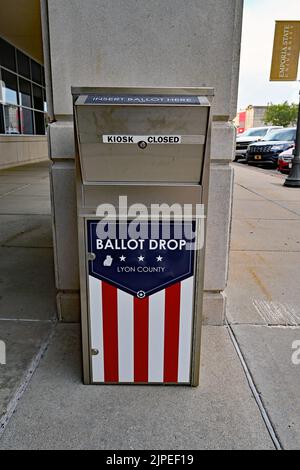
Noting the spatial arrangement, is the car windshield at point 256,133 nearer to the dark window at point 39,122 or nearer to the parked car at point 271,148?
the parked car at point 271,148

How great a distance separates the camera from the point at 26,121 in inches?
606

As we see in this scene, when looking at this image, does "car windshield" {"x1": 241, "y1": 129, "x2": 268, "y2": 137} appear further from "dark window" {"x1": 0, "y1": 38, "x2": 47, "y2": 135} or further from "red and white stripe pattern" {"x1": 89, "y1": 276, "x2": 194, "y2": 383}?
"red and white stripe pattern" {"x1": 89, "y1": 276, "x2": 194, "y2": 383}

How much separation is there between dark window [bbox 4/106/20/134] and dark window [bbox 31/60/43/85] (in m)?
3.17

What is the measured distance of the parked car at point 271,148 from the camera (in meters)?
17.0

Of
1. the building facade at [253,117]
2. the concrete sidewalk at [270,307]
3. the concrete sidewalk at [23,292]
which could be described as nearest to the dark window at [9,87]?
the concrete sidewalk at [23,292]

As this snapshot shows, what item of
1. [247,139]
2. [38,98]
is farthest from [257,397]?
[247,139]

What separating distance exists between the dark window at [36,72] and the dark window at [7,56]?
2.34 m

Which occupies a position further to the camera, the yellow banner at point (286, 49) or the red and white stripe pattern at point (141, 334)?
the yellow banner at point (286, 49)

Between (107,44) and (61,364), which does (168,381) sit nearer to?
(61,364)

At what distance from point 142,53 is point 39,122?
15929 mm

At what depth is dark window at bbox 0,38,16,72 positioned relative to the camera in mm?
12914

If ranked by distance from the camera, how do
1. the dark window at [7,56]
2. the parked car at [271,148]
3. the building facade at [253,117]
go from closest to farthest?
the dark window at [7,56]
the parked car at [271,148]
the building facade at [253,117]

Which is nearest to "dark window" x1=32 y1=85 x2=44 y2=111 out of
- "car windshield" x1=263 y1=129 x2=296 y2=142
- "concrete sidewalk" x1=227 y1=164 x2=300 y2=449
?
"car windshield" x1=263 y1=129 x2=296 y2=142
